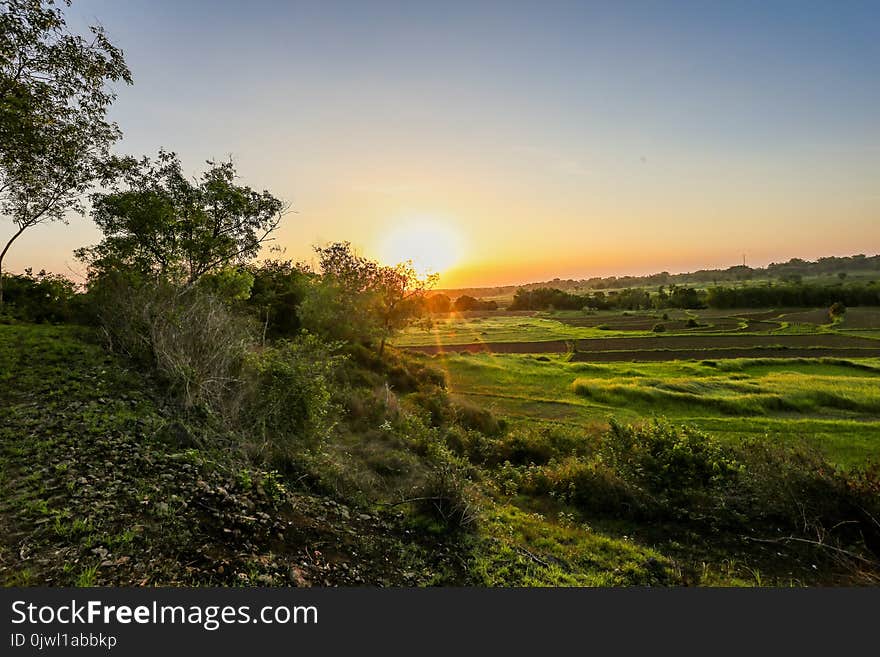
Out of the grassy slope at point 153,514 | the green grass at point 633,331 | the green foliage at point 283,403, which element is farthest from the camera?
the green grass at point 633,331

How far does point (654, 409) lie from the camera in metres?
27.3

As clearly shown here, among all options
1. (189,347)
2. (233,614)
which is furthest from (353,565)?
(189,347)

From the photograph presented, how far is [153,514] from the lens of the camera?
5.43 meters

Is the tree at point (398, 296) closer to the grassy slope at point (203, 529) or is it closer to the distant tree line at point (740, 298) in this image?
the grassy slope at point (203, 529)

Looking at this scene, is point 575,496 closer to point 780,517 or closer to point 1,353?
point 780,517

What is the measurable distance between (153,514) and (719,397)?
33.6m

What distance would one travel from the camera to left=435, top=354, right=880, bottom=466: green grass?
21750 millimetres

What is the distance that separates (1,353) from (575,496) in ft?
57.9

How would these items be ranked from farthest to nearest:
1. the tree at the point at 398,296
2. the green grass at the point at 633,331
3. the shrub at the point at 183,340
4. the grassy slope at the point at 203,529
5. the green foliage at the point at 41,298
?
the green grass at the point at 633,331 → the tree at the point at 398,296 → the green foliage at the point at 41,298 → the shrub at the point at 183,340 → the grassy slope at the point at 203,529

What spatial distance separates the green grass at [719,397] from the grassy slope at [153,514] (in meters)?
18.5

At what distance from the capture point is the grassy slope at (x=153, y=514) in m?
4.56

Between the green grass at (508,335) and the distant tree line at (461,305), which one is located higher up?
the distant tree line at (461,305)

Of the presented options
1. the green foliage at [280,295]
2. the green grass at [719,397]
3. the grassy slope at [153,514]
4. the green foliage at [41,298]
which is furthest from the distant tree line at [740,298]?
the green foliage at [41,298]

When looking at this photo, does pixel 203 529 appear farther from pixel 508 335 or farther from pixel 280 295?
pixel 508 335
